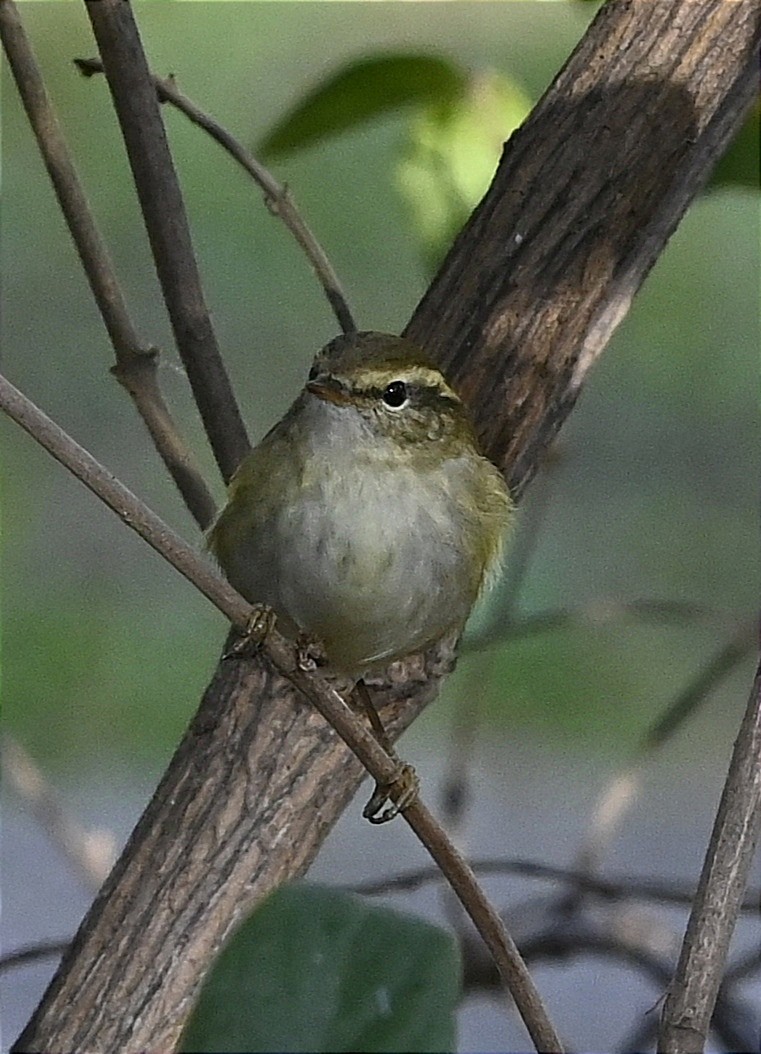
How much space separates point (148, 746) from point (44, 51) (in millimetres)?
1868

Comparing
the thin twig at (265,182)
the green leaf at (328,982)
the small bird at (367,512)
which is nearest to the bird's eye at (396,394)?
the small bird at (367,512)

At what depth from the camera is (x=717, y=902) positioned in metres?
0.93

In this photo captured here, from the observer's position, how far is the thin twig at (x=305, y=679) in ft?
2.98

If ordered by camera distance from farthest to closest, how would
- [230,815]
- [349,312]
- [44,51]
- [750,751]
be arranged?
[44,51], [349,312], [230,815], [750,751]

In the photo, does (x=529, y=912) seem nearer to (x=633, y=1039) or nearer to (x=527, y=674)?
(x=633, y=1039)

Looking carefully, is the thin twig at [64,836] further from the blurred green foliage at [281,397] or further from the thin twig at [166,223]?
the blurred green foliage at [281,397]

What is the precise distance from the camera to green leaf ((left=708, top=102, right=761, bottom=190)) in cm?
167

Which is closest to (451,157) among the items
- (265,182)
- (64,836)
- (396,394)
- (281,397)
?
(265,182)

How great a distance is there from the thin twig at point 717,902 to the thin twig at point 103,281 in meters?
0.81

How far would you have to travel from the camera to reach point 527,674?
3746 mm

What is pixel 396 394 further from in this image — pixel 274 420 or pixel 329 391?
pixel 274 420

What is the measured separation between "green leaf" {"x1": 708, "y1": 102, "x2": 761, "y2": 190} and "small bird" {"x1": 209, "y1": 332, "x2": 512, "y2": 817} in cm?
41

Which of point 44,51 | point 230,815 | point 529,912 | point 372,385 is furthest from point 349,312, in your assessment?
point 44,51

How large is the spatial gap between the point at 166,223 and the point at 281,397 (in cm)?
225
